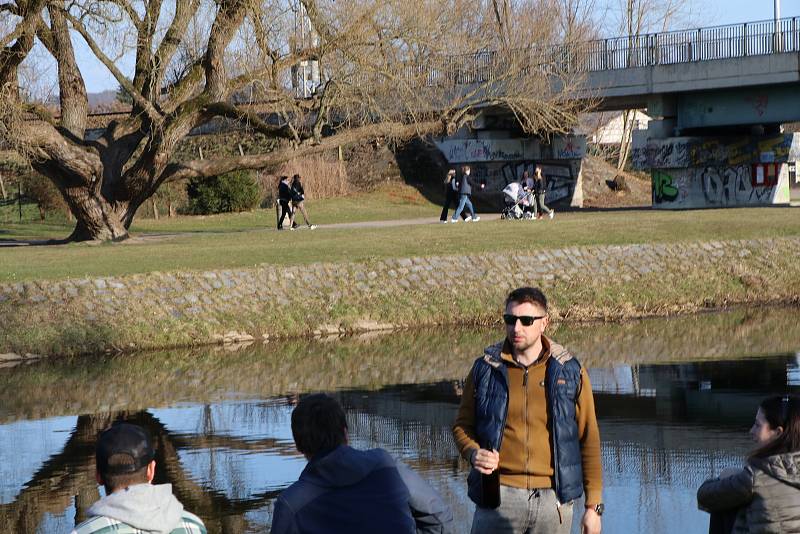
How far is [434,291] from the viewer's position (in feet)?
81.1

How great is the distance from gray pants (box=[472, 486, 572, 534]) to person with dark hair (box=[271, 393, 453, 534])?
1.03 metres

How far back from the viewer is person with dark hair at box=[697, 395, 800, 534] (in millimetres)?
5766

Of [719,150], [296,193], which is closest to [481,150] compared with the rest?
[719,150]

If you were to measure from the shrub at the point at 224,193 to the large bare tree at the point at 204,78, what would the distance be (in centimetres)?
1247

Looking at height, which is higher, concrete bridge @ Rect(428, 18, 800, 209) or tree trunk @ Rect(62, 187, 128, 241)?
concrete bridge @ Rect(428, 18, 800, 209)

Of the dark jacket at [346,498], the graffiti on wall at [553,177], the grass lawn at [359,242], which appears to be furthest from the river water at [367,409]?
the graffiti on wall at [553,177]

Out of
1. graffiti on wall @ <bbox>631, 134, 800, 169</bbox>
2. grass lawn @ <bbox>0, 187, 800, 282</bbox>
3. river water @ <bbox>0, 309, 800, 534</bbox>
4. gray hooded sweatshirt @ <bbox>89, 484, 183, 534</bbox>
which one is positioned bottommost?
river water @ <bbox>0, 309, 800, 534</bbox>

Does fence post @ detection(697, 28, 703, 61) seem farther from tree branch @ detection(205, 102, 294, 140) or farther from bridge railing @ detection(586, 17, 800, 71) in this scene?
tree branch @ detection(205, 102, 294, 140)

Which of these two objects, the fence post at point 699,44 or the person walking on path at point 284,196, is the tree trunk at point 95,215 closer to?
the person walking on path at point 284,196

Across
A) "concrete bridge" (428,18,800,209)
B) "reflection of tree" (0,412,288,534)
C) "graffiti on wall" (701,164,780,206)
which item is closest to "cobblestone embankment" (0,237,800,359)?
"reflection of tree" (0,412,288,534)

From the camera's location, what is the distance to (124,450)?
15.5ft

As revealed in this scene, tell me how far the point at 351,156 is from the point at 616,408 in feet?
146

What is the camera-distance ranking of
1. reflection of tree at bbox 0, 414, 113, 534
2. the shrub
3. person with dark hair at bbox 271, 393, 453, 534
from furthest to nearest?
the shrub, reflection of tree at bbox 0, 414, 113, 534, person with dark hair at bbox 271, 393, 453, 534

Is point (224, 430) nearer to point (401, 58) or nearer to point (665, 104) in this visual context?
point (401, 58)
